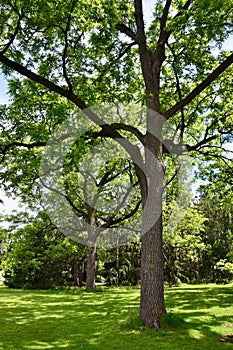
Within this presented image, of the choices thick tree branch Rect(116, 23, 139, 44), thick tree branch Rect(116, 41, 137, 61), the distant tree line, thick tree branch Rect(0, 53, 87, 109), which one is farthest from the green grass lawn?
the distant tree line

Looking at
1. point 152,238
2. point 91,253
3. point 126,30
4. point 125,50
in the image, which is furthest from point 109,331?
point 91,253

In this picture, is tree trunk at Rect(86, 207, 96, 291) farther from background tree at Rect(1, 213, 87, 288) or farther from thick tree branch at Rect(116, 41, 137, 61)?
thick tree branch at Rect(116, 41, 137, 61)

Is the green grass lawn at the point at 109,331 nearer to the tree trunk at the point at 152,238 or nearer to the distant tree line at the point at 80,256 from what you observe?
the tree trunk at the point at 152,238

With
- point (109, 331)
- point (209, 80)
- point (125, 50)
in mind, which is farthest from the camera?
point (125, 50)

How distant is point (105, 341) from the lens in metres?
6.83

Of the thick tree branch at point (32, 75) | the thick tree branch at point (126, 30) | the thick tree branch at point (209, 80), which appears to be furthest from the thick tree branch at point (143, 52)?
the thick tree branch at point (32, 75)

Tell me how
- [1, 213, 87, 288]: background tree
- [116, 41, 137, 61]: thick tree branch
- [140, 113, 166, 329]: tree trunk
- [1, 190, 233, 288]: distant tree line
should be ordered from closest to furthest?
[140, 113, 166, 329]: tree trunk
[116, 41, 137, 61]: thick tree branch
[1, 213, 87, 288]: background tree
[1, 190, 233, 288]: distant tree line

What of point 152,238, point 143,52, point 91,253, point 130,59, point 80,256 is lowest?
point 152,238

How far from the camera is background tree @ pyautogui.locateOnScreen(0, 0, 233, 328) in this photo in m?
7.95

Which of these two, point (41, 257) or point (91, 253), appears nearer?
point (91, 253)

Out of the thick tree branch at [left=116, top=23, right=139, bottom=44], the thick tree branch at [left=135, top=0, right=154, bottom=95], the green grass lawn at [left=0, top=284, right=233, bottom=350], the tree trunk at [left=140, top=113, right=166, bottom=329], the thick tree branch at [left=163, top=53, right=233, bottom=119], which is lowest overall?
the green grass lawn at [left=0, top=284, right=233, bottom=350]

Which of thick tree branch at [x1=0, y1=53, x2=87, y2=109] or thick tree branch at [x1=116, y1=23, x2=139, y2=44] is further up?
thick tree branch at [x1=116, y1=23, x2=139, y2=44]

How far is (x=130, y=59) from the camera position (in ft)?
35.1

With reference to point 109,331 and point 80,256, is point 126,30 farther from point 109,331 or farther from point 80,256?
point 80,256
